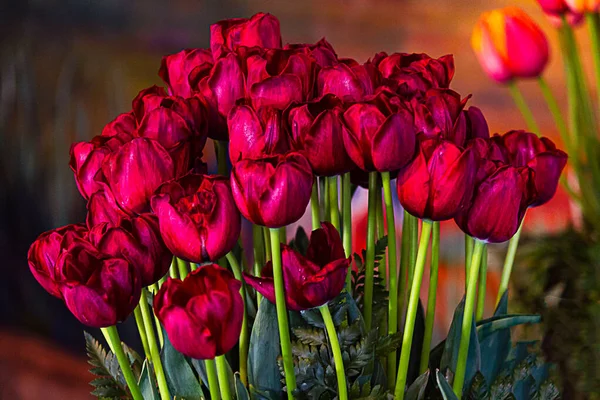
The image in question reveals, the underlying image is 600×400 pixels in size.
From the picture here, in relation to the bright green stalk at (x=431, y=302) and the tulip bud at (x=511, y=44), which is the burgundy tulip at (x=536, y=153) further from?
the tulip bud at (x=511, y=44)

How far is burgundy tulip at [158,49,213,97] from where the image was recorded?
1.05ft

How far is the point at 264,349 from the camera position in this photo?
0.30 meters

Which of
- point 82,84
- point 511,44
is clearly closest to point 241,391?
point 511,44

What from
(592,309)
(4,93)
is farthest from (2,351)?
(592,309)

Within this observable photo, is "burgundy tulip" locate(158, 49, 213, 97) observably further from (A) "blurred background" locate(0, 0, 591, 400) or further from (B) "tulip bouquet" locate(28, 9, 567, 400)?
(A) "blurred background" locate(0, 0, 591, 400)

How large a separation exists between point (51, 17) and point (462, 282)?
80 cm

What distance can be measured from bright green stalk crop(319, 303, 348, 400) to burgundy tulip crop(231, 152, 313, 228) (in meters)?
0.05

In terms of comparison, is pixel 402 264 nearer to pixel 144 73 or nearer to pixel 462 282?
pixel 462 282

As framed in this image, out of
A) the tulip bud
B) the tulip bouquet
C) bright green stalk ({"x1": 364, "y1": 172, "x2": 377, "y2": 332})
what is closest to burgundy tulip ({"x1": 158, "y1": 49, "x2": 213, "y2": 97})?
the tulip bouquet

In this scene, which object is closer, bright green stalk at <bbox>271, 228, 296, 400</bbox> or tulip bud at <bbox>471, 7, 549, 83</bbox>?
bright green stalk at <bbox>271, 228, 296, 400</bbox>

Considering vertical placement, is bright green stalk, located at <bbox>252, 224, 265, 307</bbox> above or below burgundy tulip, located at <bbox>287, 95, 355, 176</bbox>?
below

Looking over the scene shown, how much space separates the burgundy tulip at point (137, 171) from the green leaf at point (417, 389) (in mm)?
148

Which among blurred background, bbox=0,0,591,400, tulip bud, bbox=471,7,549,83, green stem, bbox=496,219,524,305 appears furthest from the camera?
blurred background, bbox=0,0,591,400

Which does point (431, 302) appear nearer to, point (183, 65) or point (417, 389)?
point (417, 389)
